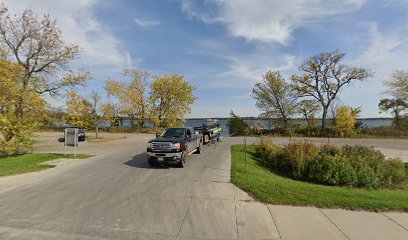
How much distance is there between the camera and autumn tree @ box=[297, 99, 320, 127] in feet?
107

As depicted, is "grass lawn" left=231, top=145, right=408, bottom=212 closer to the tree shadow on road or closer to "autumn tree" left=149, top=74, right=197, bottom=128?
the tree shadow on road

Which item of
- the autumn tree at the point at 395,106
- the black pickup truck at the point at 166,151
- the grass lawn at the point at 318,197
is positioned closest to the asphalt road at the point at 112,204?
the black pickup truck at the point at 166,151

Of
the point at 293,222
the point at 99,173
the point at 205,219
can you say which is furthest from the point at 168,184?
the point at 293,222

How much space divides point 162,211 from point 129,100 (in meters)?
29.7

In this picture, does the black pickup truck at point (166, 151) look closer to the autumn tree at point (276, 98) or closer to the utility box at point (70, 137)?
the utility box at point (70, 137)

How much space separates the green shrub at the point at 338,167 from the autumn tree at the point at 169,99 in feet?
79.1

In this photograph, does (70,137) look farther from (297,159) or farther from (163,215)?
(297,159)

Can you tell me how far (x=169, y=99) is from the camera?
1395 inches

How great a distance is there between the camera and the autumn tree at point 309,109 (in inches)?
1283

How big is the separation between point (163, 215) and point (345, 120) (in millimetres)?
31448

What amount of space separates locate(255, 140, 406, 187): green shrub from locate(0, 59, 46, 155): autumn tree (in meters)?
14.8

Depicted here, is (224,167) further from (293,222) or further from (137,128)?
(137,128)

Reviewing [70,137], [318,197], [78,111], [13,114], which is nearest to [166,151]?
[318,197]

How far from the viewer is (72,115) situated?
24.7 metres
